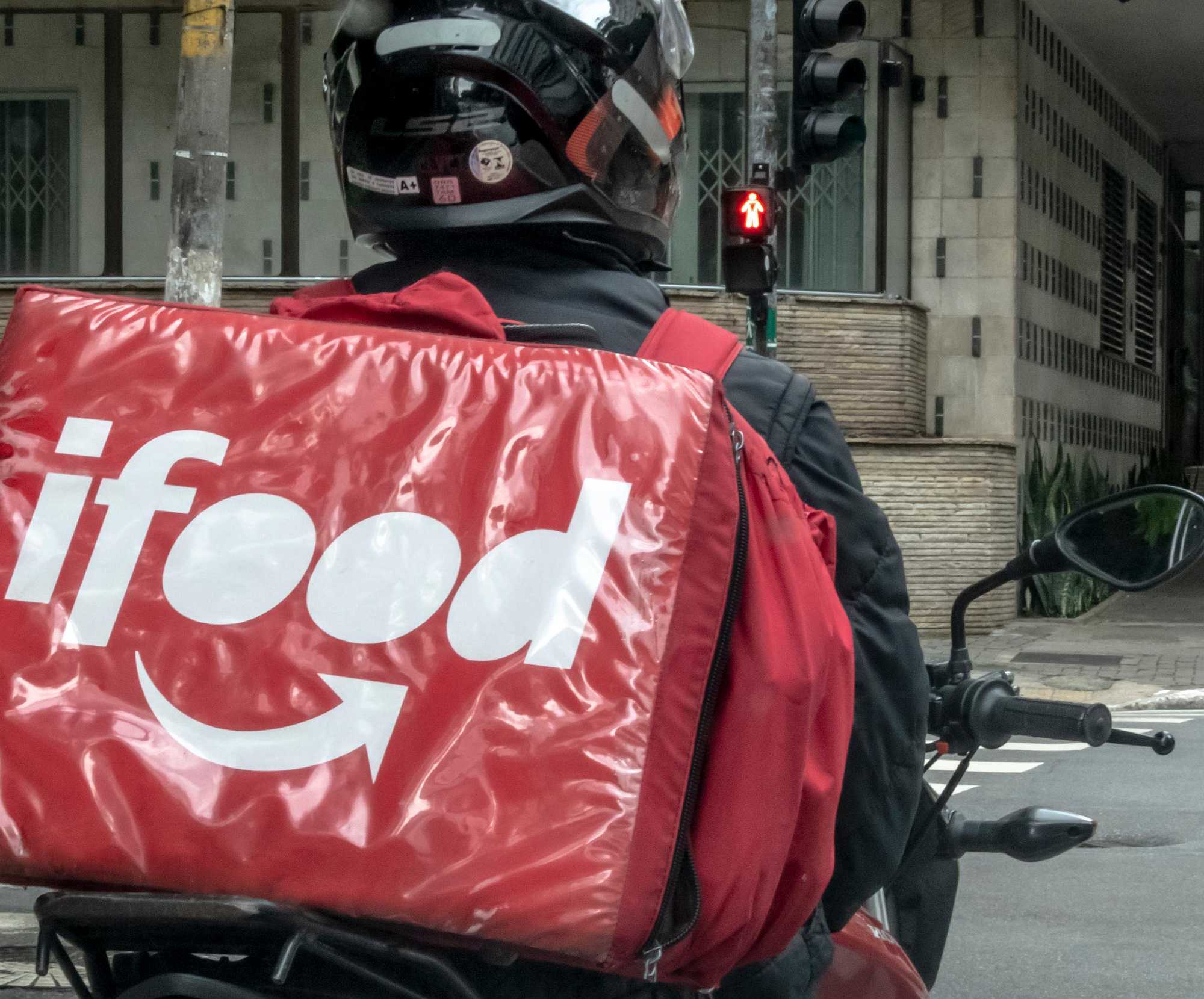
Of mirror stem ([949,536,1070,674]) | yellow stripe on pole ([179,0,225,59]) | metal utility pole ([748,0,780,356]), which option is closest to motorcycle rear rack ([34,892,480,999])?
mirror stem ([949,536,1070,674])

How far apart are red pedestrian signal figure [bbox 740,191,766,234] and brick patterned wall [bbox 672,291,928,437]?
5.78 metres

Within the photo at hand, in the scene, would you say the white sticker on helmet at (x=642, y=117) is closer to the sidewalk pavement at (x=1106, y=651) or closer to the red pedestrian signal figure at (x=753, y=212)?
the red pedestrian signal figure at (x=753, y=212)

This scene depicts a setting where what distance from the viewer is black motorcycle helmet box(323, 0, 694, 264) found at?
6.10 feet

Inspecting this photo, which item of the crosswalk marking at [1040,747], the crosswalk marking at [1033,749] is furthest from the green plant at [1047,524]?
the crosswalk marking at [1040,747]

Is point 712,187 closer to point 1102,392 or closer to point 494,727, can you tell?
point 1102,392

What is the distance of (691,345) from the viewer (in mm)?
1657

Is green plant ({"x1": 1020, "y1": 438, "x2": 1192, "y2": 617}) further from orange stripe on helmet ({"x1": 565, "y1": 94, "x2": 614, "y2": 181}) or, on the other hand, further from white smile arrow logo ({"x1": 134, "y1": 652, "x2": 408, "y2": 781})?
white smile arrow logo ({"x1": 134, "y1": 652, "x2": 408, "y2": 781})

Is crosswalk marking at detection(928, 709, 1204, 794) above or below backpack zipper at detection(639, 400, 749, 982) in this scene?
below

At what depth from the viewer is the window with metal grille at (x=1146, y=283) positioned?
23.3 m

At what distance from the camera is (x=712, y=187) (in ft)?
53.0

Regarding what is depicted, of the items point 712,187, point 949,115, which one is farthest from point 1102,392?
point 712,187

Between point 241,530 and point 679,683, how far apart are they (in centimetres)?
39

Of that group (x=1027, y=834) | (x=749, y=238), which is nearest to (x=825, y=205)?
(x=749, y=238)

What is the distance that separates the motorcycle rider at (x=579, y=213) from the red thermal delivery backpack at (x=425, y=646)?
168 millimetres
